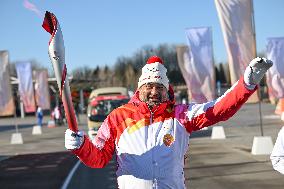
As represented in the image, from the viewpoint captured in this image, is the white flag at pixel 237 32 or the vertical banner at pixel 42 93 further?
the vertical banner at pixel 42 93

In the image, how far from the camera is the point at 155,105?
3.91 meters

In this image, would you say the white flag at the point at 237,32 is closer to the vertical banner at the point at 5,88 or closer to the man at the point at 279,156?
the man at the point at 279,156

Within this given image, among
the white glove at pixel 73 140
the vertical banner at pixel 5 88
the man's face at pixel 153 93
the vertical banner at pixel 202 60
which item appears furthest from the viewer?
the vertical banner at pixel 5 88

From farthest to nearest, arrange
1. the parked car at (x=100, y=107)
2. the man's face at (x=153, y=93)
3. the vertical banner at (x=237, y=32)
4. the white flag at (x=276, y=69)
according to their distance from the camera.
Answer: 1. the parked car at (x=100, y=107)
2. the white flag at (x=276, y=69)
3. the vertical banner at (x=237, y=32)
4. the man's face at (x=153, y=93)

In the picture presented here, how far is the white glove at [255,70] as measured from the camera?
3.39 metres

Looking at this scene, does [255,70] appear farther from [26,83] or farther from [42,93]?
[42,93]

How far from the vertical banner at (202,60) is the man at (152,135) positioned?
58.1ft

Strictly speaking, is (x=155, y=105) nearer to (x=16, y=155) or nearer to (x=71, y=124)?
(x=71, y=124)

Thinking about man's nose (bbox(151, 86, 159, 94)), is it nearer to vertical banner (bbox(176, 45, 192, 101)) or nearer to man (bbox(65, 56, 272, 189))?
man (bbox(65, 56, 272, 189))

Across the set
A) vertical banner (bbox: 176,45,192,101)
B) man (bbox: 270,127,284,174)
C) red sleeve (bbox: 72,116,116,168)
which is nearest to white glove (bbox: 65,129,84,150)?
red sleeve (bbox: 72,116,116,168)

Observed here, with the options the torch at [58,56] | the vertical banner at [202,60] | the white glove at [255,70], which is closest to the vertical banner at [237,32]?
the vertical banner at [202,60]

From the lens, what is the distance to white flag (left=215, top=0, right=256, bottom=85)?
15.0 metres

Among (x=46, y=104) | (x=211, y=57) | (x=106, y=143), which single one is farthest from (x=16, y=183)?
(x=46, y=104)

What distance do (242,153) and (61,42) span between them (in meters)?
13.3
